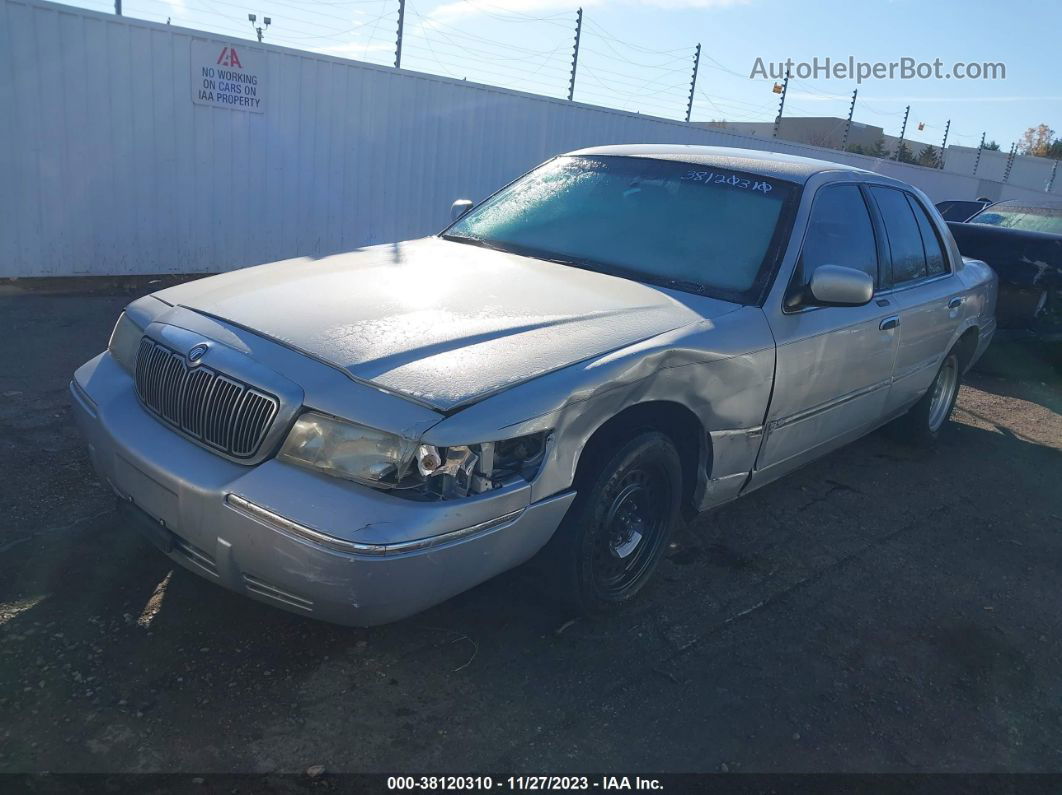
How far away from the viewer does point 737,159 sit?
427cm

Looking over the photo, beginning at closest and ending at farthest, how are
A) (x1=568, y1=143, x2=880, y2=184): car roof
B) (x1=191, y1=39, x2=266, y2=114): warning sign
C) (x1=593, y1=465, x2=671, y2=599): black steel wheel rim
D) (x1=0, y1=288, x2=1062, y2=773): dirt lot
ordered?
(x1=0, y1=288, x2=1062, y2=773): dirt lot < (x1=593, y1=465, x2=671, y2=599): black steel wheel rim < (x1=568, y1=143, x2=880, y2=184): car roof < (x1=191, y1=39, x2=266, y2=114): warning sign

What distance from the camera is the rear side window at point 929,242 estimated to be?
5160mm

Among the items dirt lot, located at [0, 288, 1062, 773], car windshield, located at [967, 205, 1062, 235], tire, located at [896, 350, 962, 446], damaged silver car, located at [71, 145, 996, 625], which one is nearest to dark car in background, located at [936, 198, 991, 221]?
car windshield, located at [967, 205, 1062, 235]

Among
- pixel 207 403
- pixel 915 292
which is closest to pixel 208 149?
pixel 207 403

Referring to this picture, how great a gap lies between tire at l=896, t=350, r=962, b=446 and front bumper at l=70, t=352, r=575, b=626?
12.6ft

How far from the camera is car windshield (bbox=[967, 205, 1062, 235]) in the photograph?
Result: 979cm

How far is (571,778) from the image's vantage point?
2498 mm

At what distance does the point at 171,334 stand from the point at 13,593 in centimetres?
113

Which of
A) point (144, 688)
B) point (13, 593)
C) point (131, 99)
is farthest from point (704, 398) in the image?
point (131, 99)

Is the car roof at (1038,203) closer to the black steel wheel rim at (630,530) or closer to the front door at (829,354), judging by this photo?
the front door at (829,354)

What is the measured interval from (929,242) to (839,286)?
2125mm

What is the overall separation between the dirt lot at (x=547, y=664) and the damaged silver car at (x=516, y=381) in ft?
1.24

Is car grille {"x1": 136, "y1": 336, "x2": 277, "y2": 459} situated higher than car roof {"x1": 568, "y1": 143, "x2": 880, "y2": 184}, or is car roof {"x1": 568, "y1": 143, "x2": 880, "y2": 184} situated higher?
car roof {"x1": 568, "y1": 143, "x2": 880, "y2": 184}

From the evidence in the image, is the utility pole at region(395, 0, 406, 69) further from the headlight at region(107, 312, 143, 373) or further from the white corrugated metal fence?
the headlight at region(107, 312, 143, 373)
